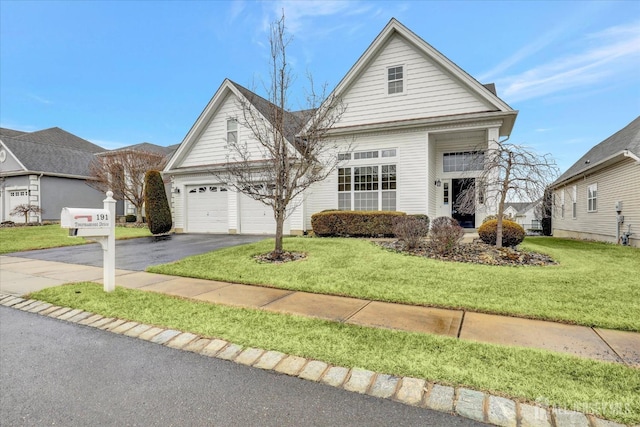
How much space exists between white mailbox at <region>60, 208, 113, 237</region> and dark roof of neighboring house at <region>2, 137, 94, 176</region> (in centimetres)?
2439

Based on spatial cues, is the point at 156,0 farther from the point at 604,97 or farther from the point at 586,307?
the point at 604,97

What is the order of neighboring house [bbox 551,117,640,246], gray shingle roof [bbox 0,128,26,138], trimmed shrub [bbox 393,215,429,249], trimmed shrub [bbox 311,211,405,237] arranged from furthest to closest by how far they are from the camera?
gray shingle roof [bbox 0,128,26,138] < trimmed shrub [bbox 311,211,405,237] < neighboring house [bbox 551,117,640,246] < trimmed shrub [bbox 393,215,429,249]

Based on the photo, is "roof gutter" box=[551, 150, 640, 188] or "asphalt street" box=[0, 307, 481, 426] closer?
"asphalt street" box=[0, 307, 481, 426]

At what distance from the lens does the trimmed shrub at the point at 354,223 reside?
37.7 feet

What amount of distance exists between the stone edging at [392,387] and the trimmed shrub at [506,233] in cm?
759

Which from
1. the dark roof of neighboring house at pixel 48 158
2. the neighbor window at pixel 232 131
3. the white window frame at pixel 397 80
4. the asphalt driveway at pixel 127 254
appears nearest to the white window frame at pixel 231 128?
the neighbor window at pixel 232 131

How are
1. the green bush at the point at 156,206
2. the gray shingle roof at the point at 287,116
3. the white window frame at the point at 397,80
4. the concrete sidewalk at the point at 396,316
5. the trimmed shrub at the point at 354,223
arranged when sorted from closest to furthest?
1. the concrete sidewalk at the point at 396,316
2. the gray shingle roof at the point at 287,116
3. the trimmed shrub at the point at 354,223
4. the white window frame at the point at 397,80
5. the green bush at the point at 156,206

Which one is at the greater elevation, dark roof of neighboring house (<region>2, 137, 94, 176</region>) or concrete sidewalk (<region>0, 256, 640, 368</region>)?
dark roof of neighboring house (<region>2, 137, 94, 176</region>)

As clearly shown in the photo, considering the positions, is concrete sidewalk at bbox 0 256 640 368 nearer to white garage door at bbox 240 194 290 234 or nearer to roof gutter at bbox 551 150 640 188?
roof gutter at bbox 551 150 640 188

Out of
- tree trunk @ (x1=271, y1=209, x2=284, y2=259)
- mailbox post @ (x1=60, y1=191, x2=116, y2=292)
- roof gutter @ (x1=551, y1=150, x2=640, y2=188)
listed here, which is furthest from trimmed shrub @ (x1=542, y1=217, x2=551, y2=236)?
mailbox post @ (x1=60, y1=191, x2=116, y2=292)

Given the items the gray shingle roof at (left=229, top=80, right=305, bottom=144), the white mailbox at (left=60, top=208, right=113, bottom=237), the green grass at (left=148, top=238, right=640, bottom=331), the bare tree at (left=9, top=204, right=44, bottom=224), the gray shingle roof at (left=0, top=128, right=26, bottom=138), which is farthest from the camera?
the gray shingle roof at (left=0, top=128, right=26, bottom=138)

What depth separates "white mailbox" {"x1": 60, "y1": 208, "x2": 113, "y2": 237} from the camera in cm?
441

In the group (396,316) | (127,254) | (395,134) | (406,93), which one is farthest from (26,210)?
(396,316)

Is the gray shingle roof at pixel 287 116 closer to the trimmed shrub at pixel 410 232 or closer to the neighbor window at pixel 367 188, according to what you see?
the neighbor window at pixel 367 188
